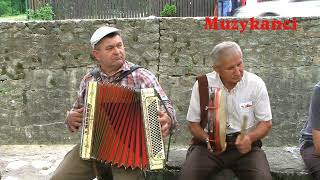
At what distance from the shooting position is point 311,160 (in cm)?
343

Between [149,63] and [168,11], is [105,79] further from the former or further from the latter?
[168,11]

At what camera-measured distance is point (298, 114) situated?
527 cm

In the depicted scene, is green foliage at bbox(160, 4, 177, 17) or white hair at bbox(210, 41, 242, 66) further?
green foliage at bbox(160, 4, 177, 17)

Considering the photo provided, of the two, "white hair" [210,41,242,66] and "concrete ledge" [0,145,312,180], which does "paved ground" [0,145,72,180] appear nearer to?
"concrete ledge" [0,145,312,180]

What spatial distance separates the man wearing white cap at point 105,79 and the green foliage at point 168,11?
41.9 feet

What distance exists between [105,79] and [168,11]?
13.0 meters

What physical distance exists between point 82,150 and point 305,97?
2995 millimetres

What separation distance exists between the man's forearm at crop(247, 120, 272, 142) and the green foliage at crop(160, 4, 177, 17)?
1293cm

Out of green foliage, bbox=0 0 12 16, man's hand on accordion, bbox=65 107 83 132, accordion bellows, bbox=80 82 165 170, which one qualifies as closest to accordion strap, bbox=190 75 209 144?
accordion bellows, bbox=80 82 165 170

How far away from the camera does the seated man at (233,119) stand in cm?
331

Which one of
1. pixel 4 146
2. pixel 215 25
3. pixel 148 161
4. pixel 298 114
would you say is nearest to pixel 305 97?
pixel 298 114

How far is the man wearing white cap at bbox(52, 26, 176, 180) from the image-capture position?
10.9ft

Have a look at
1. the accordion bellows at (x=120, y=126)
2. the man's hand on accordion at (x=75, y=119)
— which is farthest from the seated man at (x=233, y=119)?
the man's hand on accordion at (x=75, y=119)

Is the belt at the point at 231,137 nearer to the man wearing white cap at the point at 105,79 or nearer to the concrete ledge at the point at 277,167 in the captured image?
the concrete ledge at the point at 277,167
